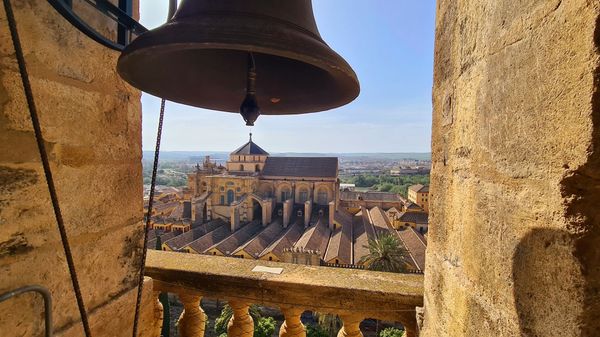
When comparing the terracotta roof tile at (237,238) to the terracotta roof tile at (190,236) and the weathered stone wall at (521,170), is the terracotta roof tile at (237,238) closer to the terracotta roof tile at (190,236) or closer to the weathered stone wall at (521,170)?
the terracotta roof tile at (190,236)

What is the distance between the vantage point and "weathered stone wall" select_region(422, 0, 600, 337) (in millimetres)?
695

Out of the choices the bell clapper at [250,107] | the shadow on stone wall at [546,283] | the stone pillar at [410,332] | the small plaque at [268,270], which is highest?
the bell clapper at [250,107]

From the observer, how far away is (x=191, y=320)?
2.13 metres

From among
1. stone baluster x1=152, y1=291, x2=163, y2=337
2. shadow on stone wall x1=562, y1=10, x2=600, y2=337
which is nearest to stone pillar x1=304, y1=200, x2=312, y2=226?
stone baluster x1=152, y1=291, x2=163, y2=337

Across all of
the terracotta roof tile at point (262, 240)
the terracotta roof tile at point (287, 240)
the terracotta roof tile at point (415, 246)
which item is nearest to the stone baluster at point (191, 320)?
the terracotta roof tile at point (415, 246)

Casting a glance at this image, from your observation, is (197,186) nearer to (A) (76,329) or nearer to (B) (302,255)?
(B) (302,255)

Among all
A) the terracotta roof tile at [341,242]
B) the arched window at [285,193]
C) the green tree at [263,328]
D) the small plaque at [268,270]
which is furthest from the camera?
the arched window at [285,193]

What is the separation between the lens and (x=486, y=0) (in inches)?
43.3

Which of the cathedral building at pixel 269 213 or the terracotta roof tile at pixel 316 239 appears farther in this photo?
the cathedral building at pixel 269 213

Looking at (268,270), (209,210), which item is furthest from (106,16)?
(209,210)

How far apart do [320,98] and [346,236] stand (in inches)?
934

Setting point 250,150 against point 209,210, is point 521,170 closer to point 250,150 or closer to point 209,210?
point 209,210

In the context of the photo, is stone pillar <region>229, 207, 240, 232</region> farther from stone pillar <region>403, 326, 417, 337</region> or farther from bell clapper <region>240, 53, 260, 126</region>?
bell clapper <region>240, 53, 260, 126</region>

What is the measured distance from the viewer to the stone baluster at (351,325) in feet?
6.23
